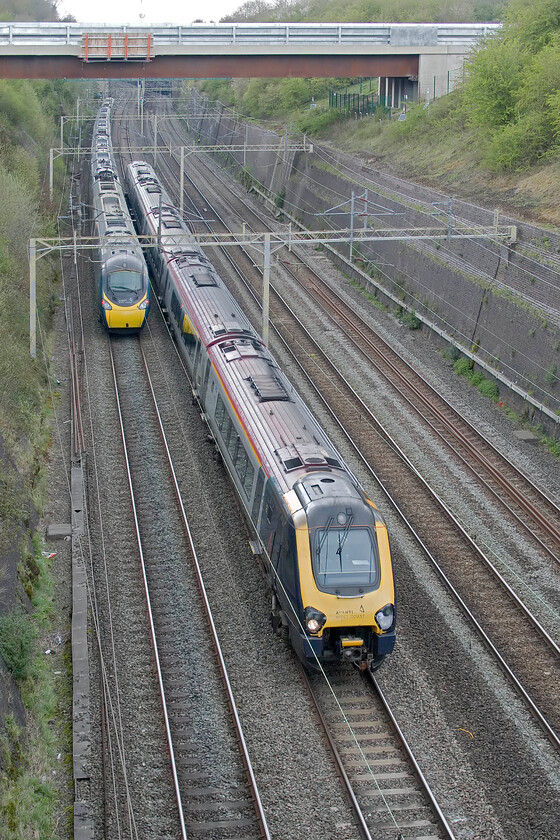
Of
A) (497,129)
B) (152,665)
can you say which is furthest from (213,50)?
(152,665)

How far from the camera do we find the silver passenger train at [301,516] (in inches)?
552

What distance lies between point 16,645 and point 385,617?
18.0 ft

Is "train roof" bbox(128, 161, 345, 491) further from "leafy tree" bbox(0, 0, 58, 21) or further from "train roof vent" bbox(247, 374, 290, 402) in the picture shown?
"leafy tree" bbox(0, 0, 58, 21)

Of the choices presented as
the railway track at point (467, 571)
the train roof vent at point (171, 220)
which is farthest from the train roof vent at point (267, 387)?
the train roof vent at point (171, 220)

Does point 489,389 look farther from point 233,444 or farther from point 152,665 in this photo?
point 152,665

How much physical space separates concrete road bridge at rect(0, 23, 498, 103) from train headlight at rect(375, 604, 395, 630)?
33.7 m

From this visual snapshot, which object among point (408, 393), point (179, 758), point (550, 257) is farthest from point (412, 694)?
point (550, 257)

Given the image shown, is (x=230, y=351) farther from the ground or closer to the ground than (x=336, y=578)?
farther from the ground

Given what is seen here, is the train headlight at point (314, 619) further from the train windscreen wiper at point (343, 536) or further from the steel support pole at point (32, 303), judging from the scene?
the steel support pole at point (32, 303)

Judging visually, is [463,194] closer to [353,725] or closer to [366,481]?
[366,481]

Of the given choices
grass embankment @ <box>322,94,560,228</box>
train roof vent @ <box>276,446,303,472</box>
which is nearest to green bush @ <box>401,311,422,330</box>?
grass embankment @ <box>322,94,560,228</box>

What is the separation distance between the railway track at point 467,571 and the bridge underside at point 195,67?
21.2 metres

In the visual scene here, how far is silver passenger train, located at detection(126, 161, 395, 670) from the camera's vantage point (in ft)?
46.0

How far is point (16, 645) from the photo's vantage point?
45.7 feet
